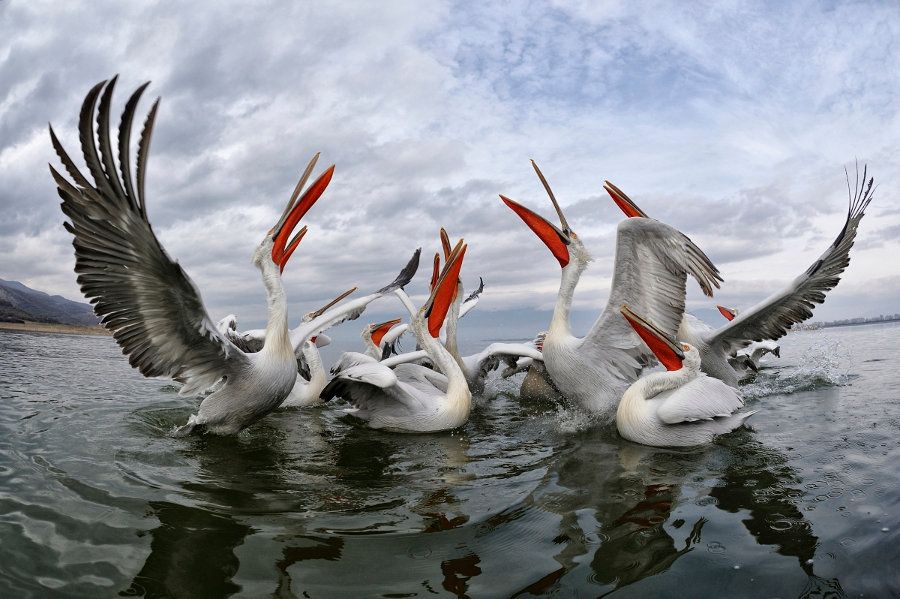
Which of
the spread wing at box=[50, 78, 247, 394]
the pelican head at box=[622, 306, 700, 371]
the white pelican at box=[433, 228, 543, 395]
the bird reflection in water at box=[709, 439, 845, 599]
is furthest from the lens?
the white pelican at box=[433, 228, 543, 395]

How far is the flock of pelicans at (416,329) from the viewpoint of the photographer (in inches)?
138

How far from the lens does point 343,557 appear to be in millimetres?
2520

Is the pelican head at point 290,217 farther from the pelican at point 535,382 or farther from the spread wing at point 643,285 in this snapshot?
the pelican at point 535,382

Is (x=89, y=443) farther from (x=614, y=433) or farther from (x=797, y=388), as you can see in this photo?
(x=797, y=388)

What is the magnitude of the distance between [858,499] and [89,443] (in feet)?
16.8

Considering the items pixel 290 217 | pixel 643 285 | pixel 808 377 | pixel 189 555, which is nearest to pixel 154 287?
pixel 290 217

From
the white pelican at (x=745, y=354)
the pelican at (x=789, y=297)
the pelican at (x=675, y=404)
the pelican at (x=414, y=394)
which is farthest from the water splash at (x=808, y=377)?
the pelican at (x=414, y=394)

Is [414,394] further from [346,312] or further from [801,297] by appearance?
[801,297]

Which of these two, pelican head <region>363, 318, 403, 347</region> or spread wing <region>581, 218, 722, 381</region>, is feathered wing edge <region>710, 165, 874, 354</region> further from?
pelican head <region>363, 318, 403, 347</region>

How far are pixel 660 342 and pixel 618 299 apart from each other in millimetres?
821

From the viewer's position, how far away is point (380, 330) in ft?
24.5

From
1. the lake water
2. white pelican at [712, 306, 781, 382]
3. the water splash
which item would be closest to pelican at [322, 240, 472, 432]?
the lake water

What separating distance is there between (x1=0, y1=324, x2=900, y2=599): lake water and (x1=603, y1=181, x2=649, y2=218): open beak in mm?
2258

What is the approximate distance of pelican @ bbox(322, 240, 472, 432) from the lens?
4.99m
